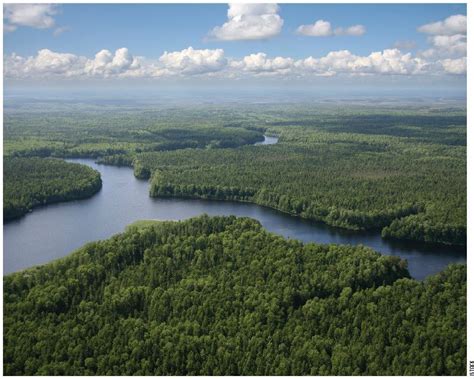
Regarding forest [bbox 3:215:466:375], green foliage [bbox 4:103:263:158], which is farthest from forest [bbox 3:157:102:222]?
forest [bbox 3:215:466:375]

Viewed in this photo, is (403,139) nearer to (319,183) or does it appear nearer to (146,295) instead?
(319,183)

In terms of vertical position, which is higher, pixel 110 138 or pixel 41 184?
pixel 110 138

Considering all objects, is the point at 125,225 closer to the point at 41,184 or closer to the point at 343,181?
the point at 41,184

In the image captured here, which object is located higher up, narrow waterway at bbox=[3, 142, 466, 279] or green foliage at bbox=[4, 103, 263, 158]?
green foliage at bbox=[4, 103, 263, 158]

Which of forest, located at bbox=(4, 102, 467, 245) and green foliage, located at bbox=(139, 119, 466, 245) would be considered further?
forest, located at bbox=(4, 102, 467, 245)

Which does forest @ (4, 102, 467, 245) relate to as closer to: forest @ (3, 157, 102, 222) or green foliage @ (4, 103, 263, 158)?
green foliage @ (4, 103, 263, 158)

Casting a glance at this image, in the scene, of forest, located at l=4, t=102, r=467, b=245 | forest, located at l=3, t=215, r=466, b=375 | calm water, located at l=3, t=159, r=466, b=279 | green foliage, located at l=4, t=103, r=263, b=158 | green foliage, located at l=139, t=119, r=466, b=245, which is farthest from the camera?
green foliage, located at l=4, t=103, r=263, b=158

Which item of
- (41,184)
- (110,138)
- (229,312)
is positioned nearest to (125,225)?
(41,184)
